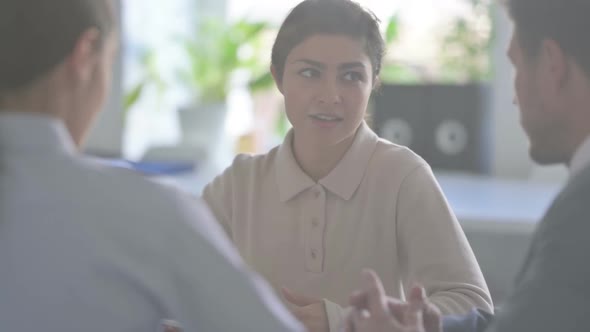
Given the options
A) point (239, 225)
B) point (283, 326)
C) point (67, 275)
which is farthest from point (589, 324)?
point (239, 225)

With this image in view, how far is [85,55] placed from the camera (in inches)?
30.0

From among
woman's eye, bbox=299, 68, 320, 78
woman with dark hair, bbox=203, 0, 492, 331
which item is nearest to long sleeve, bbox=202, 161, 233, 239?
woman with dark hair, bbox=203, 0, 492, 331

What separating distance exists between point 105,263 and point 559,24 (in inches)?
19.9

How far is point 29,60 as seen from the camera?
73cm

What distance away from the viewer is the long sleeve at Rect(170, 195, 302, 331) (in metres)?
0.71

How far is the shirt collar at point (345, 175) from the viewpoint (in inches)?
46.3

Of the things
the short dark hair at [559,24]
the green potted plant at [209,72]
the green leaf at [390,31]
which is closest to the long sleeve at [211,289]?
the short dark hair at [559,24]

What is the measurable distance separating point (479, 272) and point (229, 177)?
404 mm

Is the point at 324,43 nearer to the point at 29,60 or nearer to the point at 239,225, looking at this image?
the point at 239,225

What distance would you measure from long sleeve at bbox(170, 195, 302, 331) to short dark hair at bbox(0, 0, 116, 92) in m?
0.18

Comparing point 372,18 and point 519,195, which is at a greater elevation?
point 372,18

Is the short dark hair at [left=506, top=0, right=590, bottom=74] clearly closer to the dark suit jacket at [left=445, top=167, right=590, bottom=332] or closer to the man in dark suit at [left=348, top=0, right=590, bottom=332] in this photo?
the man in dark suit at [left=348, top=0, right=590, bottom=332]

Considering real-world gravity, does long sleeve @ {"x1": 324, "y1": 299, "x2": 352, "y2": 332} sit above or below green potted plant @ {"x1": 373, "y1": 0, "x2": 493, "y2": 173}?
below

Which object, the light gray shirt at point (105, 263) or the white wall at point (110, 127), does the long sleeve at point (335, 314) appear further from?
the white wall at point (110, 127)
